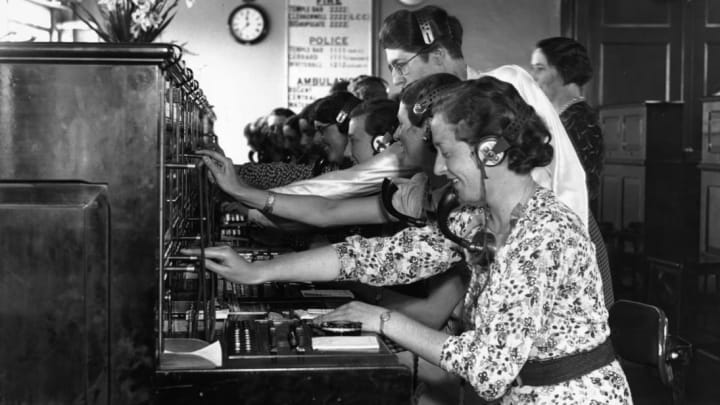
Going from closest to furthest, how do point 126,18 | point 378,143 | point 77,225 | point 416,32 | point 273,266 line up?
point 77,225, point 273,266, point 126,18, point 416,32, point 378,143

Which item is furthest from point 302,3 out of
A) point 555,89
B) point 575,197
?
point 575,197

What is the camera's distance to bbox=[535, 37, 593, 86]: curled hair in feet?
15.7

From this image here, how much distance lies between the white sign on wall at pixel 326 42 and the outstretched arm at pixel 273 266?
279 inches

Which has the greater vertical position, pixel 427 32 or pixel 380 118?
pixel 427 32

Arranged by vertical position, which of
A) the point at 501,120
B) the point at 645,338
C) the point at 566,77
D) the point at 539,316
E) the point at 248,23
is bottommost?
the point at 645,338

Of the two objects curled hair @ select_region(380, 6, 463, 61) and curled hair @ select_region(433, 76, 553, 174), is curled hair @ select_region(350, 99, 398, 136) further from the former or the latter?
curled hair @ select_region(433, 76, 553, 174)

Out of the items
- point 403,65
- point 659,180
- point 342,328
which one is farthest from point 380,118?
point 659,180

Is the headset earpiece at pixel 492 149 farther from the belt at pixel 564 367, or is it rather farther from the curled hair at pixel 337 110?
the curled hair at pixel 337 110

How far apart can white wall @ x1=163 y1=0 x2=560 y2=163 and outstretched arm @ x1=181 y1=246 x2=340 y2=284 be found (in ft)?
23.8

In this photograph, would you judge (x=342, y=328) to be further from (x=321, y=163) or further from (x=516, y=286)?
(x=321, y=163)

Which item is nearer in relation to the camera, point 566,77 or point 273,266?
point 273,266

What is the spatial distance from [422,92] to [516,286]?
1045mm

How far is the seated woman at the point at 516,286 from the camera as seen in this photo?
80.2 inches

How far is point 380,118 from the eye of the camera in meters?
3.85
